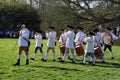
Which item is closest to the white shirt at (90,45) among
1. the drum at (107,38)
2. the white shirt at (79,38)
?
the white shirt at (79,38)

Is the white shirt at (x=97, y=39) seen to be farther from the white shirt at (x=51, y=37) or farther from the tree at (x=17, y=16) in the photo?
the tree at (x=17, y=16)

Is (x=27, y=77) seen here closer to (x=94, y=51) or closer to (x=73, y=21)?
(x=94, y=51)

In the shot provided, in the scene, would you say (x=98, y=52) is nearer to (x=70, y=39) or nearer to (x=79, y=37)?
(x=79, y=37)

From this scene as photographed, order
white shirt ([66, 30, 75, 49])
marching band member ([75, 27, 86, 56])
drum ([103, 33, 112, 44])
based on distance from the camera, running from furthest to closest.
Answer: drum ([103, 33, 112, 44]), marching band member ([75, 27, 86, 56]), white shirt ([66, 30, 75, 49])

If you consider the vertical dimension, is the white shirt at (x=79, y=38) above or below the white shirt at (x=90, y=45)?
above

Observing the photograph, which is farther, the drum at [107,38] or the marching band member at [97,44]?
the drum at [107,38]

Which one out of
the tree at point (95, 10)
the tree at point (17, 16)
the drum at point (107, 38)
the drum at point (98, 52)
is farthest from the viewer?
the tree at point (17, 16)

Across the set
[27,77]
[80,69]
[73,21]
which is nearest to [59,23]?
[73,21]

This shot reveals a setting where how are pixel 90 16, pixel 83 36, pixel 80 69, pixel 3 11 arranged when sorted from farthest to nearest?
pixel 3 11, pixel 90 16, pixel 83 36, pixel 80 69

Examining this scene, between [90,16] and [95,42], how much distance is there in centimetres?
1588

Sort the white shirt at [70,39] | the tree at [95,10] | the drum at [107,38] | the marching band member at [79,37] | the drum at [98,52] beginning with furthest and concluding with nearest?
1. the tree at [95,10]
2. the drum at [107,38]
3. the drum at [98,52]
4. the marching band member at [79,37]
5. the white shirt at [70,39]

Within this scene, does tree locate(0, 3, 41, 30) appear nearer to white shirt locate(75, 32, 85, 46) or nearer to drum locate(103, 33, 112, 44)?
drum locate(103, 33, 112, 44)

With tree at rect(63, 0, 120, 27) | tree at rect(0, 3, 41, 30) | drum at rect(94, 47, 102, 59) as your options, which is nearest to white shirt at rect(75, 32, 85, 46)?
drum at rect(94, 47, 102, 59)

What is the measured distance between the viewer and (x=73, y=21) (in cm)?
3881
